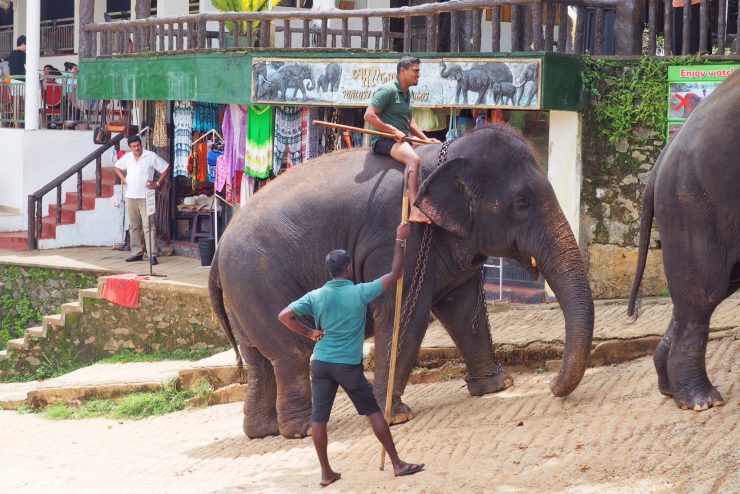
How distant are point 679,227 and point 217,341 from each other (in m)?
7.96

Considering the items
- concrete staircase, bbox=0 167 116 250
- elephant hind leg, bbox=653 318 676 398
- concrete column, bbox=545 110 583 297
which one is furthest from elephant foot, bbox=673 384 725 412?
concrete staircase, bbox=0 167 116 250

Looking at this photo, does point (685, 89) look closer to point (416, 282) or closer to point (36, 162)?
point (416, 282)

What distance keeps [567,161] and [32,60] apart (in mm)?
11523

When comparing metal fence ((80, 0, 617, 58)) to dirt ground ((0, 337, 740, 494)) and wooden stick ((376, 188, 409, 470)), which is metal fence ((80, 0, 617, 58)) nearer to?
dirt ground ((0, 337, 740, 494))

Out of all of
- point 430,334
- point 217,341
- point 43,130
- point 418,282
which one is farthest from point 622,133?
point 43,130

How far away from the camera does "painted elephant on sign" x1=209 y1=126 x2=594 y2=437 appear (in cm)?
906

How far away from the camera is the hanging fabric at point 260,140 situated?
16031mm

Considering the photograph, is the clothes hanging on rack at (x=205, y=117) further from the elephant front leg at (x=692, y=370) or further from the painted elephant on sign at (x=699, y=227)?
the elephant front leg at (x=692, y=370)

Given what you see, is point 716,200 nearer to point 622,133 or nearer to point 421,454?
point 421,454

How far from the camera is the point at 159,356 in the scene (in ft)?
50.5

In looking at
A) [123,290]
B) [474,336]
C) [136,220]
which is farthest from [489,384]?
[136,220]

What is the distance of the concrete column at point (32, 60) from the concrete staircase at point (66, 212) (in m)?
1.80

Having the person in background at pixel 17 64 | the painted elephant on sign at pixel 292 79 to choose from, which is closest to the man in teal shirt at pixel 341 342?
the painted elephant on sign at pixel 292 79

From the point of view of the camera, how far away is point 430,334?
463 inches
